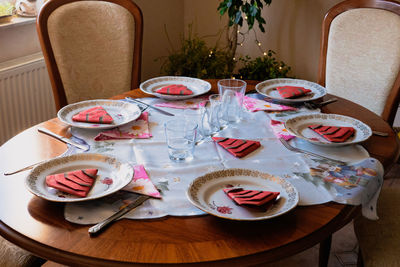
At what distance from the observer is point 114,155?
50.8 inches

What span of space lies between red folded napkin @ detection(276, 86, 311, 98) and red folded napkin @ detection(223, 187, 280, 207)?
73 centimetres

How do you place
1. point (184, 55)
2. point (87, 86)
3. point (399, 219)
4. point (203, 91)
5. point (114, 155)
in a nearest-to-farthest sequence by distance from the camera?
point (114, 155)
point (399, 219)
point (203, 91)
point (87, 86)
point (184, 55)

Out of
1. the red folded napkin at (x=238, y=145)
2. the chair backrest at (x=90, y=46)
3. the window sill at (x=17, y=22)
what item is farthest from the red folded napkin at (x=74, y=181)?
the window sill at (x=17, y=22)

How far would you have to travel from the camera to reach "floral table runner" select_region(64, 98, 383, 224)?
3.45ft

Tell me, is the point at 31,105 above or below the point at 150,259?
below

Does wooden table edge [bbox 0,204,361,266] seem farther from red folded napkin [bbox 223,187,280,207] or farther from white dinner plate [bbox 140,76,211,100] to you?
white dinner plate [bbox 140,76,211,100]

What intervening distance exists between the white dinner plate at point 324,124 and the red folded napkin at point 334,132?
0.01m

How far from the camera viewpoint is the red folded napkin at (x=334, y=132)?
1372mm

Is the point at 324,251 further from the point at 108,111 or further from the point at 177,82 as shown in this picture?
the point at 108,111

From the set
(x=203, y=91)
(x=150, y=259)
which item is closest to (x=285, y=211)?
(x=150, y=259)

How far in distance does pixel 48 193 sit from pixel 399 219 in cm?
111

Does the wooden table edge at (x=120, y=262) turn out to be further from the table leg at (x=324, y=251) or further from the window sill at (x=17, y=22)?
the window sill at (x=17, y=22)

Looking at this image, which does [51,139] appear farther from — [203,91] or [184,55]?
[184,55]

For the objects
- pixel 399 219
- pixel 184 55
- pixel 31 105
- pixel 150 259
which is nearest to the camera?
pixel 150 259
